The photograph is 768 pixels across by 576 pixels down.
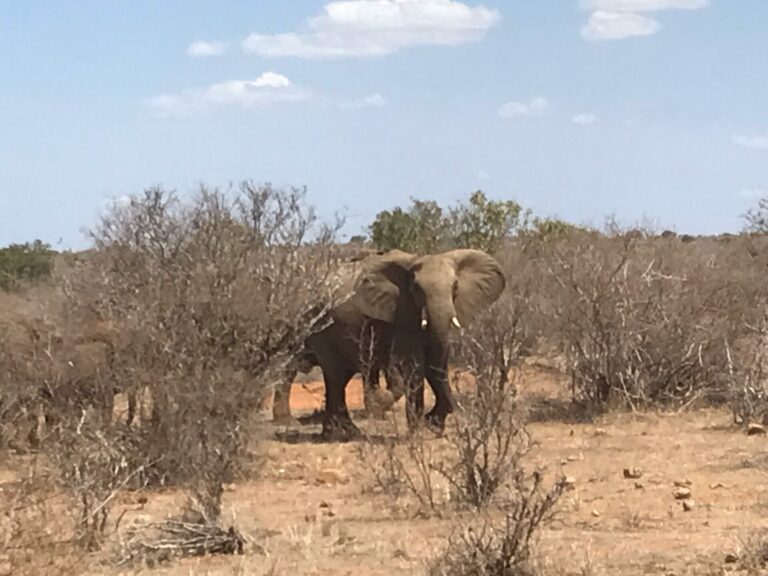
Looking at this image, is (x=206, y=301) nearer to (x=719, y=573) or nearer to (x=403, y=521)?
(x=403, y=521)

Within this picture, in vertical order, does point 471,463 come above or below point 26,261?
below

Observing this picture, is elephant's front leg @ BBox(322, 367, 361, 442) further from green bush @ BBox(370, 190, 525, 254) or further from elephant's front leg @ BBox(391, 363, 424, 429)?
green bush @ BBox(370, 190, 525, 254)

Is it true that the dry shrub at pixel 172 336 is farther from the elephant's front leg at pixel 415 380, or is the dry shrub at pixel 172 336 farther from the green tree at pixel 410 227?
the green tree at pixel 410 227

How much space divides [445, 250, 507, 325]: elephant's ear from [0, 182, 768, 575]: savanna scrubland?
0.29 meters

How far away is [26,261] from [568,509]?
2865 cm

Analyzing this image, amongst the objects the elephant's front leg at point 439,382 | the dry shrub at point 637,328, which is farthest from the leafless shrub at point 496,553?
the dry shrub at point 637,328

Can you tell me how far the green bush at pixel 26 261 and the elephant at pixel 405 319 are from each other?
17311mm

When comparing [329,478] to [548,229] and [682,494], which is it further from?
[548,229]

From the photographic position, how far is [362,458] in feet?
37.7

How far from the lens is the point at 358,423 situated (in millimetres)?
16781

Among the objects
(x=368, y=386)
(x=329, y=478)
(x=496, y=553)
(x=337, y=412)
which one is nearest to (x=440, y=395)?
(x=368, y=386)

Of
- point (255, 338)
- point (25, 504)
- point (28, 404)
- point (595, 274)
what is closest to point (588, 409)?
point (595, 274)

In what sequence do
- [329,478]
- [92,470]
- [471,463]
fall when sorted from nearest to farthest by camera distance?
[92,470] < [471,463] < [329,478]

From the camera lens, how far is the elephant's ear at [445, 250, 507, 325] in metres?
16.5
